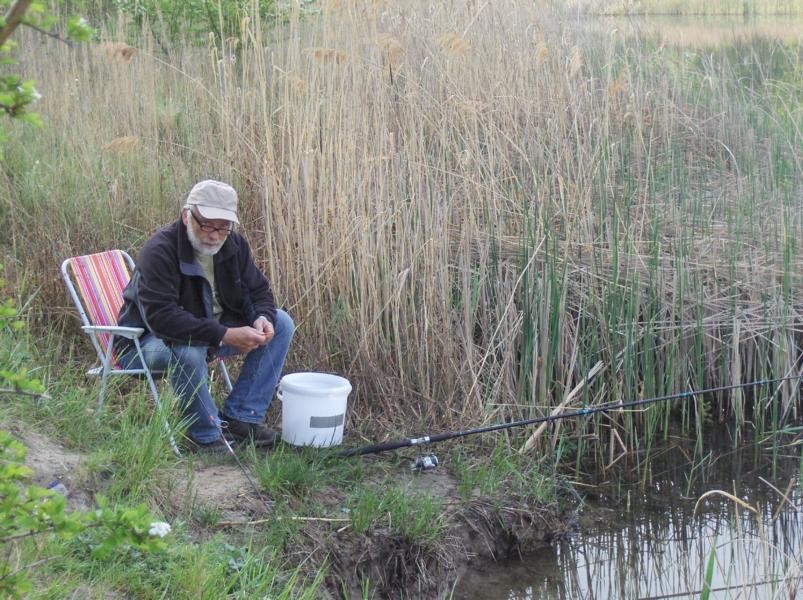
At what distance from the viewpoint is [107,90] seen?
509 centimetres

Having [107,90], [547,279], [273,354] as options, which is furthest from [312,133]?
[107,90]

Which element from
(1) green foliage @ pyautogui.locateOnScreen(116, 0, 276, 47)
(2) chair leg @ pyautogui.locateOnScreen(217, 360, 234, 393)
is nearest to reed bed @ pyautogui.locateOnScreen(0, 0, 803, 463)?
(2) chair leg @ pyautogui.locateOnScreen(217, 360, 234, 393)

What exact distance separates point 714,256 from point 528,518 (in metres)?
1.76

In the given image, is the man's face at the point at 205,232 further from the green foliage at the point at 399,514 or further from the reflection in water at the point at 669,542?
the reflection in water at the point at 669,542

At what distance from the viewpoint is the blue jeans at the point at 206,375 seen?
11.8 ft

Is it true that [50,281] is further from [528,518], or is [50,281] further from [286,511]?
[528,518]

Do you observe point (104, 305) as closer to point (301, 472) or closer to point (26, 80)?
point (301, 472)

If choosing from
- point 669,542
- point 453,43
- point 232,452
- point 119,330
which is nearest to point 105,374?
point 119,330

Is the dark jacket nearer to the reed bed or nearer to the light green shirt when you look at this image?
the light green shirt

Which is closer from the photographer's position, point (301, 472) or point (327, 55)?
point (301, 472)

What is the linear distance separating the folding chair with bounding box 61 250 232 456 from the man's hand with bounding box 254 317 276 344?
0.34 meters

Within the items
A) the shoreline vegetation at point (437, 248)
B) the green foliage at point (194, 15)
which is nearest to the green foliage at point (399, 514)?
the shoreline vegetation at point (437, 248)

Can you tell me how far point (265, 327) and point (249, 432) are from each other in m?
0.42

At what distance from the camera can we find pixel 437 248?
4145mm
